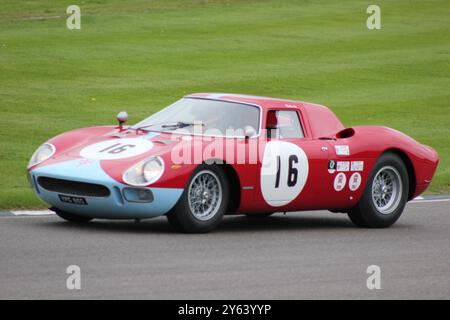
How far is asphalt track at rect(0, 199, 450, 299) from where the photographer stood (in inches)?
321

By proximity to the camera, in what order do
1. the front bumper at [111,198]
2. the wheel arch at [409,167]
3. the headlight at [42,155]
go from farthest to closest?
the wheel arch at [409,167], the headlight at [42,155], the front bumper at [111,198]

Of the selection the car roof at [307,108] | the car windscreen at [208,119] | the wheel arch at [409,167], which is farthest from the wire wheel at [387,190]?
the car windscreen at [208,119]

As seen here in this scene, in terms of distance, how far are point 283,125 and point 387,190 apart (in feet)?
4.55

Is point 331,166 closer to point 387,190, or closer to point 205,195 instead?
point 387,190

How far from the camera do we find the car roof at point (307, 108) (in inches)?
460

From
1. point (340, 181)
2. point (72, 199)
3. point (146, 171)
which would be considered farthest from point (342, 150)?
point (72, 199)

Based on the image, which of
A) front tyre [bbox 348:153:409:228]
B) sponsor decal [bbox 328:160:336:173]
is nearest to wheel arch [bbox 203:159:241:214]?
sponsor decal [bbox 328:160:336:173]

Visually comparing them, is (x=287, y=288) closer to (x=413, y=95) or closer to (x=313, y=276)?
(x=313, y=276)

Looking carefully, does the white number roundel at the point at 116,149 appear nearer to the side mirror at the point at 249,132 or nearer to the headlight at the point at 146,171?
the headlight at the point at 146,171

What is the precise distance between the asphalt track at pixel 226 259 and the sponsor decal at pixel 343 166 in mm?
597

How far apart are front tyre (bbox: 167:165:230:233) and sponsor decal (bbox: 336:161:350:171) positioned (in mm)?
1338
